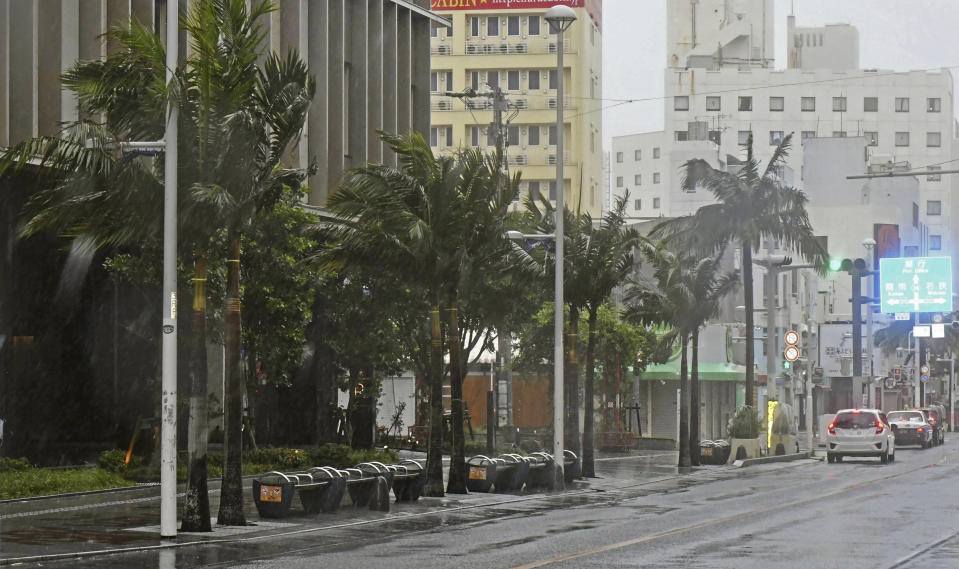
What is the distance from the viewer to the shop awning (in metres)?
66.1

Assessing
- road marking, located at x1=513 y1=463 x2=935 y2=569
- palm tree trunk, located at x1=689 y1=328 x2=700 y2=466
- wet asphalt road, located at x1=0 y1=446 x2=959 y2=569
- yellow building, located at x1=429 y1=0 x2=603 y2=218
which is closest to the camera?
road marking, located at x1=513 y1=463 x2=935 y2=569

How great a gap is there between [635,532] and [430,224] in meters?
9.60

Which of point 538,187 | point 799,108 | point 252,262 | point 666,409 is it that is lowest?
point 666,409

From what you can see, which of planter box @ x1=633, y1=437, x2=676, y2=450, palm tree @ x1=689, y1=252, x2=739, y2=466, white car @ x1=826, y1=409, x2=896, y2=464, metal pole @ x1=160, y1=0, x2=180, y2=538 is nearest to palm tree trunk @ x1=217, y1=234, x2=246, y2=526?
metal pole @ x1=160, y1=0, x2=180, y2=538

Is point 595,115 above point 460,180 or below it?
above

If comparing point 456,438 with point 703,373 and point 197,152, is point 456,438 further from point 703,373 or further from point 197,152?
point 703,373

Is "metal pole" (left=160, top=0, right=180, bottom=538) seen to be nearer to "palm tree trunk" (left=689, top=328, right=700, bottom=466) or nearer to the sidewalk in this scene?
the sidewalk

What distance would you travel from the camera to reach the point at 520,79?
330 ft

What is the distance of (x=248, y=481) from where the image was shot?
32.9m

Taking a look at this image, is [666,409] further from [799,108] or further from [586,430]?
[799,108]

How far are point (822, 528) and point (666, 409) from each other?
150ft

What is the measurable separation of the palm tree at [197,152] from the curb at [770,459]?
1053 inches

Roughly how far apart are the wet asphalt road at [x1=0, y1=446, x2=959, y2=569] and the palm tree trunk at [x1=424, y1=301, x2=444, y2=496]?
96 centimetres

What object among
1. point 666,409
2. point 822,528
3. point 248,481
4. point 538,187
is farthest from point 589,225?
point 538,187
